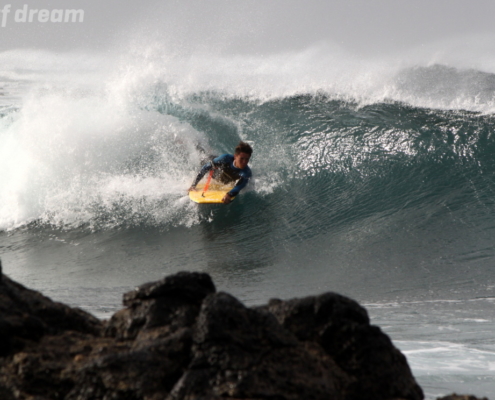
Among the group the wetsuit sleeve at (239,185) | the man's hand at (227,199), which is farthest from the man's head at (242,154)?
the man's hand at (227,199)

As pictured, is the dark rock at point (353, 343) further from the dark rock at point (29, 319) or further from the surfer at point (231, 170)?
the surfer at point (231, 170)

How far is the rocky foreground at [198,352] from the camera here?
194cm

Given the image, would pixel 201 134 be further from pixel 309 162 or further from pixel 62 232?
pixel 62 232

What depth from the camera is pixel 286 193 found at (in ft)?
30.8

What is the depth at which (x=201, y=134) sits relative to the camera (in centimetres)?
1165

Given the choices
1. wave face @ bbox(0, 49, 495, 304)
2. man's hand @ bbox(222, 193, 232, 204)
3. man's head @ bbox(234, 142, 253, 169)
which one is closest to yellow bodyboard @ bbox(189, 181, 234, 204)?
man's hand @ bbox(222, 193, 232, 204)

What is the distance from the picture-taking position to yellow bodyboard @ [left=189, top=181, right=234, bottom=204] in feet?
27.6

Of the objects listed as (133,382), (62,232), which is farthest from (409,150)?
(133,382)

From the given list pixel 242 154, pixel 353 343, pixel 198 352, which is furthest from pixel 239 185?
pixel 198 352

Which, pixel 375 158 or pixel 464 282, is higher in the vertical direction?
pixel 375 158

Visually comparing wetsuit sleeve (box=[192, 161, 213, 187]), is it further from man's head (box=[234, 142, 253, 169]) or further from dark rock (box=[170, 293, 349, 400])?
dark rock (box=[170, 293, 349, 400])

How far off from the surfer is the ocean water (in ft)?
1.36

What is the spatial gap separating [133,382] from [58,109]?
36.7ft

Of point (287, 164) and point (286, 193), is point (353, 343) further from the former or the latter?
point (287, 164)
